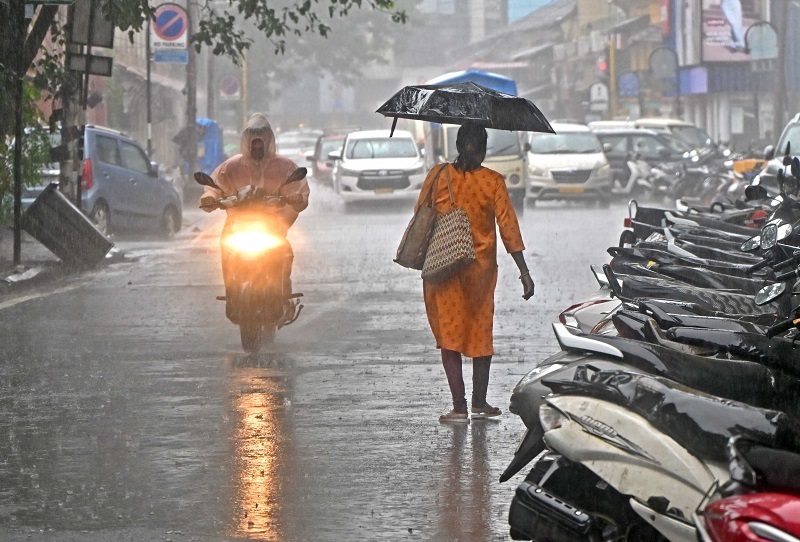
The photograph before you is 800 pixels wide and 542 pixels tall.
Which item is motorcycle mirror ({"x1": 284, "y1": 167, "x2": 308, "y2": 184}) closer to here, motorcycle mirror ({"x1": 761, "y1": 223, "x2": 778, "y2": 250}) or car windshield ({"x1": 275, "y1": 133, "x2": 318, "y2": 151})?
motorcycle mirror ({"x1": 761, "y1": 223, "x2": 778, "y2": 250})

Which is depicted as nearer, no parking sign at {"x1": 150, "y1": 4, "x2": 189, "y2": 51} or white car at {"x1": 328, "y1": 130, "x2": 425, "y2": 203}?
no parking sign at {"x1": 150, "y1": 4, "x2": 189, "y2": 51}

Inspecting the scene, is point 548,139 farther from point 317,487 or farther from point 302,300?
point 317,487

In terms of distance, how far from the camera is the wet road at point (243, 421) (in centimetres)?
598

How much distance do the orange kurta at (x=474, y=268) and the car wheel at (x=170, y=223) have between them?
17.3 metres

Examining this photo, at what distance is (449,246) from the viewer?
26.0 ft

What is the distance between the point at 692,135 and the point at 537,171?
936cm

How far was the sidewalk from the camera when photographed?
16.0 metres

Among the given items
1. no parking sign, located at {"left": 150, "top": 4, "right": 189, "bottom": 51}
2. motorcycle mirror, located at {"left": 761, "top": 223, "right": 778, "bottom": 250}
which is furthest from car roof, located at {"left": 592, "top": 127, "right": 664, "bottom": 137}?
motorcycle mirror, located at {"left": 761, "top": 223, "right": 778, "bottom": 250}

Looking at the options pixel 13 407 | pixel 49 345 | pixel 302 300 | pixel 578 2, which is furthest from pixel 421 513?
pixel 578 2

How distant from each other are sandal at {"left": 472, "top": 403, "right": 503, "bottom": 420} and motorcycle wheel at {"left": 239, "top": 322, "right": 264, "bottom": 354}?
279 centimetres

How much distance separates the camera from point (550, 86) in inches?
2948

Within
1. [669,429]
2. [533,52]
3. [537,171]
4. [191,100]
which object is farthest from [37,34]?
[533,52]

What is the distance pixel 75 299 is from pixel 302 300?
7.40 ft

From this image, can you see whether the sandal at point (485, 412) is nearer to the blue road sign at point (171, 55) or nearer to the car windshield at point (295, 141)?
the blue road sign at point (171, 55)
